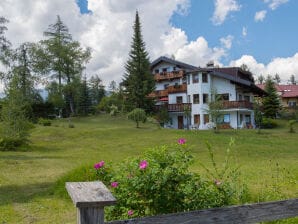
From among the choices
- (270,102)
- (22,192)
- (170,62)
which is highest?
(170,62)

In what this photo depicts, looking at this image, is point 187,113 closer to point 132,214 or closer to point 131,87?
point 131,87

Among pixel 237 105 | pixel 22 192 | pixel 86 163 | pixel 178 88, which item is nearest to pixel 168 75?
pixel 178 88

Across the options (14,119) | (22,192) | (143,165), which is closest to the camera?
(143,165)

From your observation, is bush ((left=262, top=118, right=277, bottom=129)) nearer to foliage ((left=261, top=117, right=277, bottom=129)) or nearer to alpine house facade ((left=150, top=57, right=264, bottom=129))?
foliage ((left=261, top=117, right=277, bottom=129))

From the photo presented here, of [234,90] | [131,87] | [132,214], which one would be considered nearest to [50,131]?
[131,87]

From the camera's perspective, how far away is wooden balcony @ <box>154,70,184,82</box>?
4714 cm

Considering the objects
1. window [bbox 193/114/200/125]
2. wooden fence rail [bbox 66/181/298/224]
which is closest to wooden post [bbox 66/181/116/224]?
wooden fence rail [bbox 66/181/298/224]

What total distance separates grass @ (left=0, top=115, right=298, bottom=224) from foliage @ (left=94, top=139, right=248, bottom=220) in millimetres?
1273

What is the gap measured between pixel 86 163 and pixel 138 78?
1317 inches

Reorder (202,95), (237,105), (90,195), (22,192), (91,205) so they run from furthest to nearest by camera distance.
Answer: (202,95)
(237,105)
(22,192)
(90,195)
(91,205)

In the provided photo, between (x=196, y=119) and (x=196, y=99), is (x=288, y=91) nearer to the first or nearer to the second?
(x=196, y=119)

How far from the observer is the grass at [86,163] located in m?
8.25

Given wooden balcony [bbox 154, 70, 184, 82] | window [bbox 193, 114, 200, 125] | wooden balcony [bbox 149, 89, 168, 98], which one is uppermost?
A: wooden balcony [bbox 154, 70, 184, 82]

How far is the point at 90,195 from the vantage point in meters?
2.75
